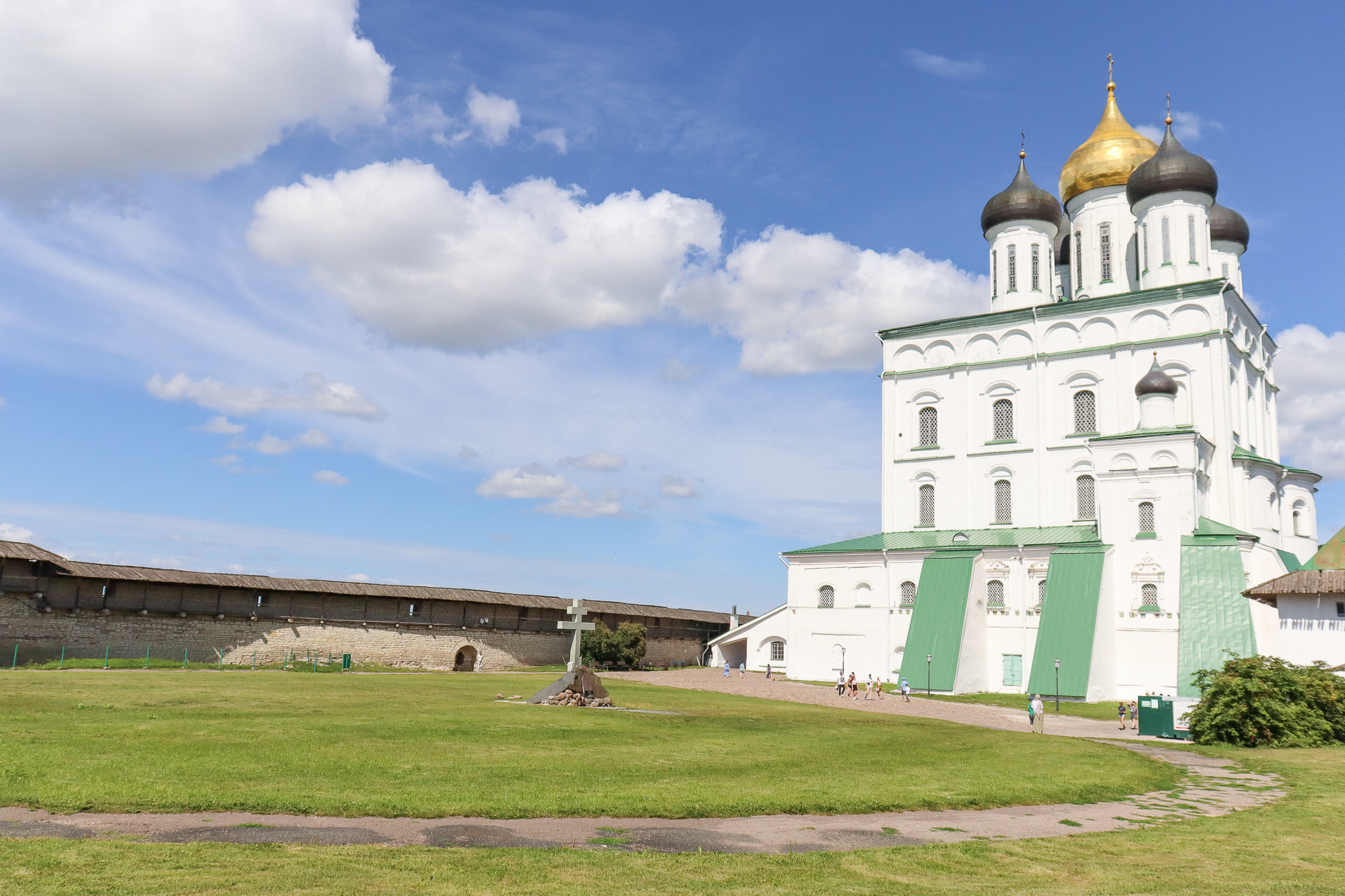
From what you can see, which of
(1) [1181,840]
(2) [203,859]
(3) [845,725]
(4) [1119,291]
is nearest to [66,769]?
(2) [203,859]

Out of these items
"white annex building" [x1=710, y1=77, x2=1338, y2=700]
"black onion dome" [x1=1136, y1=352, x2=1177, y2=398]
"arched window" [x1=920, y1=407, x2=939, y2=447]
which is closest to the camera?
"white annex building" [x1=710, y1=77, x2=1338, y2=700]

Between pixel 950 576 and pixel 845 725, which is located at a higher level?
pixel 950 576

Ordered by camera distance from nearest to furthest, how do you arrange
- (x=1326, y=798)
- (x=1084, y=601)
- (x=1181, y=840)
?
(x=1181, y=840)
(x=1326, y=798)
(x=1084, y=601)

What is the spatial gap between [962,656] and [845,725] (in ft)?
56.2

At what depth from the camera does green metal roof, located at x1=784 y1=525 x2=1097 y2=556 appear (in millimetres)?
37250

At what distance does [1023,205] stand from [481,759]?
131 ft

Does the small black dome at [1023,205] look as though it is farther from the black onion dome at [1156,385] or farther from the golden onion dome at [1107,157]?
the black onion dome at [1156,385]

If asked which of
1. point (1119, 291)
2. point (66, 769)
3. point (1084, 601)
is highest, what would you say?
point (1119, 291)

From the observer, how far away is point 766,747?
50.3ft

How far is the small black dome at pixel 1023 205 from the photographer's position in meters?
43.7

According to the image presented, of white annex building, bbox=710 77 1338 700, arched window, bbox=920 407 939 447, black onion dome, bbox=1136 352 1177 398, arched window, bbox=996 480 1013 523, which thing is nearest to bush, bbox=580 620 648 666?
white annex building, bbox=710 77 1338 700

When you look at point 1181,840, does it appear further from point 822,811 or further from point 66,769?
point 66,769

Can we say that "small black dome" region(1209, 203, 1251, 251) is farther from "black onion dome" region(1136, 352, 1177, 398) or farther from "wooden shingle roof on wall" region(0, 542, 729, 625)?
"wooden shingle roof on wall" region(0, 542, 729, 625)

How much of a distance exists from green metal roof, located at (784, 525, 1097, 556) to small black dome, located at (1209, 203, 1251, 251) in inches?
629
